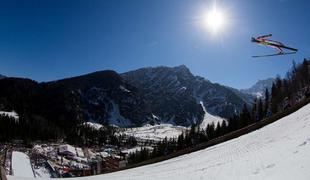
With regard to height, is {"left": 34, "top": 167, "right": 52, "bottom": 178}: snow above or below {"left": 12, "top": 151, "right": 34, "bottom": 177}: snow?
below

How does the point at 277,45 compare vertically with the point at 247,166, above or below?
above

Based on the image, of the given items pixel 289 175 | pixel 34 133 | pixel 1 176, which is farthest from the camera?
pixel 34 133

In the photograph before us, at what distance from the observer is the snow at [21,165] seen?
79.1 m

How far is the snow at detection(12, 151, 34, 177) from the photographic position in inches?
3112

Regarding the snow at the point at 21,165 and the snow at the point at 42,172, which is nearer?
the snow at the point at 21,165

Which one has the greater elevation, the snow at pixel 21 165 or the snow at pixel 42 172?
the snow at pixel 21 165

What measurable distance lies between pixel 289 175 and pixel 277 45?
50.2ft

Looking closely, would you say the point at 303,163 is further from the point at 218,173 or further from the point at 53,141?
the point at 53,141

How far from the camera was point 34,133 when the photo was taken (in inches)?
6875

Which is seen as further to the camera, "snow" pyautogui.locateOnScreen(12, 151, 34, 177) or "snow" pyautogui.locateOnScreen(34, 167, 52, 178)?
"snow" pyautogui.locateOnScreen(34, 167, 52, 178)

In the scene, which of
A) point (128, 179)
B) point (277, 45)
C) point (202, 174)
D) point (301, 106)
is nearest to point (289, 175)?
point (202, 174)

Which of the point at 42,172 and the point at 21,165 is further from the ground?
the point at 21,165

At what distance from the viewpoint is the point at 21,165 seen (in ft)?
295

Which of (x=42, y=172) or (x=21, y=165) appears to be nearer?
(x=42, y=172)
